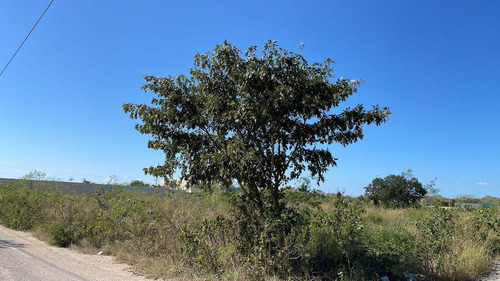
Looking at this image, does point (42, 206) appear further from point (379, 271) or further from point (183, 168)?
point (379, 271)

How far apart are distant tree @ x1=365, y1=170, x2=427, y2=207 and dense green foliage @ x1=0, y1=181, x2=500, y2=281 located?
859 inches

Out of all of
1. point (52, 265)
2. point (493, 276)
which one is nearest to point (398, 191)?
point (493, 276)

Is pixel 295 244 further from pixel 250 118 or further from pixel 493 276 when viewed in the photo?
pixel 493 276

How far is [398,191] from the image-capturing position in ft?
105

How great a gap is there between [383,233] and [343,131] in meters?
5.23

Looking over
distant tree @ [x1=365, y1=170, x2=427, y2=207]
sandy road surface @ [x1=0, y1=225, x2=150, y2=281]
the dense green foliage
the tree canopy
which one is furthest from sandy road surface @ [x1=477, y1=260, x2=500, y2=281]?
distant tree @ [x1=365, y1=170, x2=427, y2=207]

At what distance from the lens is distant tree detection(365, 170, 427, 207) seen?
3147 centimetres

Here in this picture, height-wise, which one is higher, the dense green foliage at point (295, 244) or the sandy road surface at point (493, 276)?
the dense green foliage at point (295, 244)

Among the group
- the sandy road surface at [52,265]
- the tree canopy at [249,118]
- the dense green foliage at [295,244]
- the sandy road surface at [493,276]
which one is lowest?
the sandy road surface at [52,265]

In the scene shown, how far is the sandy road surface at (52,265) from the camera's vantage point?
22.7 feet

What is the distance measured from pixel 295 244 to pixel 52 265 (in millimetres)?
5902

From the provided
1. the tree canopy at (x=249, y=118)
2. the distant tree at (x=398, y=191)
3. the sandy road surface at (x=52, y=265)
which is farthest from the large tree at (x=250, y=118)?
the distant tree at (x=398, y=191)

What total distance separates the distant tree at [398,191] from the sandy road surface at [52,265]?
91.2 feet

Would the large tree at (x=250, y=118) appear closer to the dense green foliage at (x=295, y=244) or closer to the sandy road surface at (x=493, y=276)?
the dense green foliage at (x=295, y=244)
